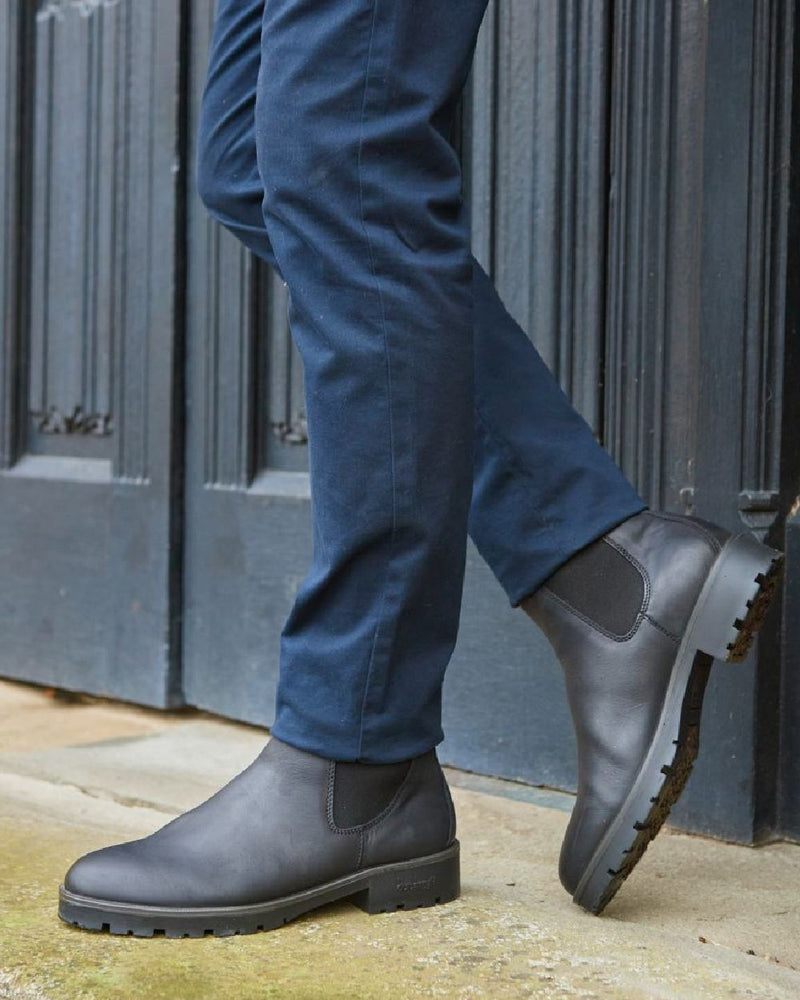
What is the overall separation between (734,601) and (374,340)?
351 mm

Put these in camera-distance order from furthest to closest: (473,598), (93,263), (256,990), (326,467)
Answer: (93,263) < (473,598) < (326,467) < (256,990)

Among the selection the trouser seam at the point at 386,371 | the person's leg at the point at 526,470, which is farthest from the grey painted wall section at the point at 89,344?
the trouser seam at the point at 386,371

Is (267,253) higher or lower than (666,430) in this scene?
higher

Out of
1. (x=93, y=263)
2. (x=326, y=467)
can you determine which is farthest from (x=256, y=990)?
(x=93, y=263)

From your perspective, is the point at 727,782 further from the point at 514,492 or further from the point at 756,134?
the point at 756,134

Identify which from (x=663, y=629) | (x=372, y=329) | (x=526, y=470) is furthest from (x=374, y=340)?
(x=663, y=629)

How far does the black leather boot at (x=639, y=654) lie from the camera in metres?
1.11

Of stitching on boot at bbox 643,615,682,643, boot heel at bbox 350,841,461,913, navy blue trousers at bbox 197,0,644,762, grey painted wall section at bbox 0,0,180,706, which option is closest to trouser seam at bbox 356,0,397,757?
navy blue trousers at bbox 197,0,644,762

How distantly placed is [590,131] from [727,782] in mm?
696

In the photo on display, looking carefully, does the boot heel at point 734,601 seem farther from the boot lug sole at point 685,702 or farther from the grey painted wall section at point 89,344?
the grey painted wall section at point 89,344

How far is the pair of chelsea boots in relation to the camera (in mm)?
1073

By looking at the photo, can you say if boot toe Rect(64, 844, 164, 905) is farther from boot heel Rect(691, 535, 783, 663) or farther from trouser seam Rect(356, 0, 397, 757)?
boot heel Rect(691, 535, 783, 663)

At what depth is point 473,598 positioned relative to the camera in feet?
5.45

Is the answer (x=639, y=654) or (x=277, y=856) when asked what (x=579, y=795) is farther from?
(x=277, y=856)
